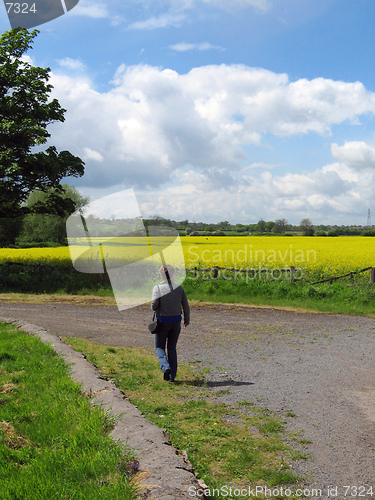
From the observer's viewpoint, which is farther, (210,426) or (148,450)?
(210,426)

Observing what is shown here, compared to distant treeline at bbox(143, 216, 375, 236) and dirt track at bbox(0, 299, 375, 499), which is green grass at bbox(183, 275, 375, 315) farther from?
distant treeline at bbox(143, 216, 375, 236)

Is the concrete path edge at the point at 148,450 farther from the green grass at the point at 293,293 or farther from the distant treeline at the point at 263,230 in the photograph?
the distant treeline at the point at 263,230

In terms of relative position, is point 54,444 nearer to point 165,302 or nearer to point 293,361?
point 165,302

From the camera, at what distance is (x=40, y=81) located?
22.0 metres

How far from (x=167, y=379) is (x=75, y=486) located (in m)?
3.39

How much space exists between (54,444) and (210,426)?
168 cm

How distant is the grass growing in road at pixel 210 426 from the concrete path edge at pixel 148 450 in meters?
0.27

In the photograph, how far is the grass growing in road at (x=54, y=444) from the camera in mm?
3162

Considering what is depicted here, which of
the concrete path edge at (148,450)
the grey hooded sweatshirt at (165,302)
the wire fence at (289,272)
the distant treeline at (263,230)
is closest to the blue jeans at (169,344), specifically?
the grey hooded sweatshirt at (165,302)

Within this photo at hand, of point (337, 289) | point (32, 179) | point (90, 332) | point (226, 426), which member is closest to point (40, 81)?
point (32, 179)

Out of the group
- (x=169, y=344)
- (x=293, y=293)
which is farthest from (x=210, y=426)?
(x=293, y=293)

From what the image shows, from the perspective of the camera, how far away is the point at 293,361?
7871mm

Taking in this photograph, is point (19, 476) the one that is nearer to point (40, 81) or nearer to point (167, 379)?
point (167, 379)

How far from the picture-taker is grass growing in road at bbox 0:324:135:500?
124 inches
